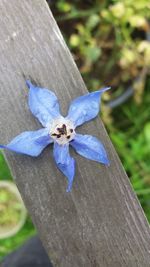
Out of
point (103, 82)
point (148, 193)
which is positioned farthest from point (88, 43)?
point (148, 193)

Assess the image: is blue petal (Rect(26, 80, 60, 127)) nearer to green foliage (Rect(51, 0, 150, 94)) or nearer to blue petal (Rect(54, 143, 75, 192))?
blue petal (Rect(54, 143, 75, 192))

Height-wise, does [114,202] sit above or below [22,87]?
below

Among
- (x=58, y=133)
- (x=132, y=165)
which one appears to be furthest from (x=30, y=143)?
(x=132, y=165)

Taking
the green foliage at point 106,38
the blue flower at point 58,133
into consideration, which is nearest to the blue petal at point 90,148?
the blue flower at point 58,133

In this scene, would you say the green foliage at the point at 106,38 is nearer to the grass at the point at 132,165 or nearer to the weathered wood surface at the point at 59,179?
the grass at the point at 132,165

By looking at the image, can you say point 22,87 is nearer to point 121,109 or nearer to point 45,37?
point 45,37

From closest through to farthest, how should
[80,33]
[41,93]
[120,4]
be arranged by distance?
[41,93], [120,4], [80,33]
